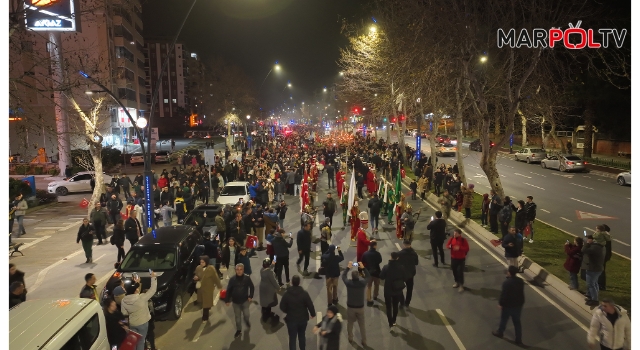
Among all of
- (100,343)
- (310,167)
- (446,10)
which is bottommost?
(100,343)

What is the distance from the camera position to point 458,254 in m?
10.3

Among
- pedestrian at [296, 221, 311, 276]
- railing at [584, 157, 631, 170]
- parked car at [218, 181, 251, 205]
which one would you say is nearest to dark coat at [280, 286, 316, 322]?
pedestrian at [296, 221, 311, 276]

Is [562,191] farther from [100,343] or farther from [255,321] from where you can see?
[100,343]

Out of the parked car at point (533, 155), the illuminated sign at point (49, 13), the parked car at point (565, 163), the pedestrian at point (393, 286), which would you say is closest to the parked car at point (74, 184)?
the illuminated sign at point (49, 13)

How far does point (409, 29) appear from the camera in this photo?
18516mm

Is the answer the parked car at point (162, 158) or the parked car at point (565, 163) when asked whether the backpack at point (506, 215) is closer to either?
the parked car at point (565, 163)

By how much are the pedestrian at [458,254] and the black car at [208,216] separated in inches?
304

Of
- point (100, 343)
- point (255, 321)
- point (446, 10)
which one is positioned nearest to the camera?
point (100, 343)

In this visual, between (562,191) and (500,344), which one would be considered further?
(562,191)

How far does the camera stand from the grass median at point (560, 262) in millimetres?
9922

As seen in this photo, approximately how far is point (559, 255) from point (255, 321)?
28.8 feet

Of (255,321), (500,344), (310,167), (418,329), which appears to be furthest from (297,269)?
(310,167)

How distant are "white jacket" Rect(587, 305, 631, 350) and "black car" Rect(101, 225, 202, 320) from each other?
7.56m

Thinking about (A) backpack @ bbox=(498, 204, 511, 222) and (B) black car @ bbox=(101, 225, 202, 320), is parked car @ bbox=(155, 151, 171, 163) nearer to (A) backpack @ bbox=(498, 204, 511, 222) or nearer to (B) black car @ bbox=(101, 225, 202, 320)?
(B) black car @ bbox=(101, 225, 202, 320)
